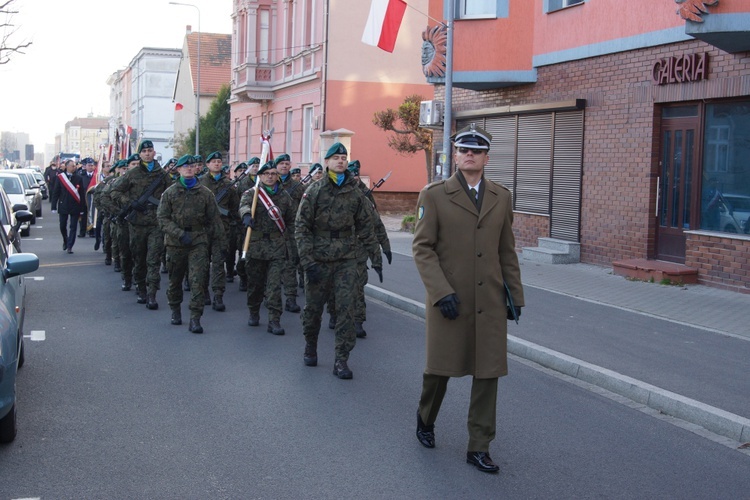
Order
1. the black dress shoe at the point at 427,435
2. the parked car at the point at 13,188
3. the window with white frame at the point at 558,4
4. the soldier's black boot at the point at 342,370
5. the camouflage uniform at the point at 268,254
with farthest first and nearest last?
the parked car at the point at 13,188
the window with white frame at the point at 558,4
the camouflage uniform at the point at 268,254
the soldier's black boot at the point at 342,370
the black dress shoe at the point at 427,435

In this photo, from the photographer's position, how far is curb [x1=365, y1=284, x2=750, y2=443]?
22.3 feet

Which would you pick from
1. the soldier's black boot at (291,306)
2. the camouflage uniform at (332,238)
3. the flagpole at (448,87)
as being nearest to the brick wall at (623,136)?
the flagpole at (448,87)

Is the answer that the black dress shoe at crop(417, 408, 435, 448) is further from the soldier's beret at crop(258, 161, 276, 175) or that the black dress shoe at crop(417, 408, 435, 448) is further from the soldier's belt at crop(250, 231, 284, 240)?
the soldier's beret at crop(258, 161, 276, 175)

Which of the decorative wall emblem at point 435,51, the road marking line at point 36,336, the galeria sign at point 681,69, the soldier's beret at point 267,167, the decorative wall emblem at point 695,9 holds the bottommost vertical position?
the road marking line at point 36,336

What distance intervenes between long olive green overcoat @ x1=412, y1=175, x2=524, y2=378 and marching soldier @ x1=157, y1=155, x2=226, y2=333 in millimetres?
5313

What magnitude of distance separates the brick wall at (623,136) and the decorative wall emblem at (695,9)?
1.23 meters

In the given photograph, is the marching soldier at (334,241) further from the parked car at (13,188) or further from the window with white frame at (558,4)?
the parked car at (13,188)

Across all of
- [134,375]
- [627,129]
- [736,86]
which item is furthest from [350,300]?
[627,129]

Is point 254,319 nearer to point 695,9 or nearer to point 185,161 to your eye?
point 185,161

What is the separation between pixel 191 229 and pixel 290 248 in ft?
4.79

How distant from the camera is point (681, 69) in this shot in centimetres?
1421

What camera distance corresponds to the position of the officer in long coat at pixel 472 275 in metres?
5.71

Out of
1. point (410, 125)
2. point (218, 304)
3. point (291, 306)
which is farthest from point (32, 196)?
point (291, 306)

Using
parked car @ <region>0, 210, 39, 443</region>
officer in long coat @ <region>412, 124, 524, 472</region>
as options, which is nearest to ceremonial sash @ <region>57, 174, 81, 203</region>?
parked car @ <region>0, 210, 39, 443</region>
